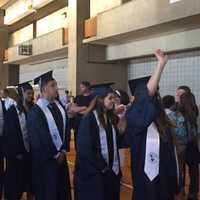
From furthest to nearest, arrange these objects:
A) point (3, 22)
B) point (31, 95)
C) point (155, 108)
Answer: point (3, 22)
point (31, 95)
point (155, 108)

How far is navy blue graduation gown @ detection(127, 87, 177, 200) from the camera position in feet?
12.9

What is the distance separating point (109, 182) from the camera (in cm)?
485

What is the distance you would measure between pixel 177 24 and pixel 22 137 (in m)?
5.65

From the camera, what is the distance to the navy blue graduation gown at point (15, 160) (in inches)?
257

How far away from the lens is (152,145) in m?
3.99

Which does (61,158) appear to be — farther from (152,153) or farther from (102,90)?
(152,153)

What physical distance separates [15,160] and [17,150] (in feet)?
0.75

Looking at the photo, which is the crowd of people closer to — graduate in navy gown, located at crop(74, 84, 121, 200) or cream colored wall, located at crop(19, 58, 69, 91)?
graduate in navy gown, located at crop(74, 84, 121, 200)

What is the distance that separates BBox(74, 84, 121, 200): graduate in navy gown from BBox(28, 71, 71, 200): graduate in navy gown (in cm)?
80

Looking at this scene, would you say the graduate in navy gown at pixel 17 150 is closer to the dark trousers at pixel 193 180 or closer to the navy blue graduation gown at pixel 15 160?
the navy blue graduation gown at pixel 15 160

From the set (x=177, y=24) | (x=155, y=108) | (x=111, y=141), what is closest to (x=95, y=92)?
(x=111, y=141)

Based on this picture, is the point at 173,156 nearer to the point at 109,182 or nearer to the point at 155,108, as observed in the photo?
the point at 155,108

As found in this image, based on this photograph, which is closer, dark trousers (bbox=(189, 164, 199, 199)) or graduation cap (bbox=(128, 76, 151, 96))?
graduation cap (bbox=(128, 76, 151, 96))

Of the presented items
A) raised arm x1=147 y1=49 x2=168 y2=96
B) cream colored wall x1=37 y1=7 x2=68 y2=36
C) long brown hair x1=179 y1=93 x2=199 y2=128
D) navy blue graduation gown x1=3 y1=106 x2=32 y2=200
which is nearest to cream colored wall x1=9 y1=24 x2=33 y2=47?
cream colored wall x1=37 y1=7 x2=68 y2=36
